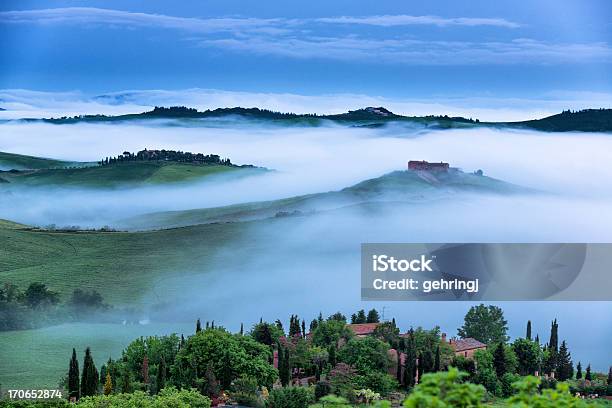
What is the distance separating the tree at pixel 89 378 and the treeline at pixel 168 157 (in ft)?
11.2

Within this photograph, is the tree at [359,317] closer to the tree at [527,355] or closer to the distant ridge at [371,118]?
the tree at [527,355]

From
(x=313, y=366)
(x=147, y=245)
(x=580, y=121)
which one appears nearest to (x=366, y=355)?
(x=313, y=366)

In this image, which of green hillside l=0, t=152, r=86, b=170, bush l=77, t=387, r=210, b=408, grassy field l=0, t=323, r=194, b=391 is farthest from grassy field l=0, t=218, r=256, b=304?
bush l=77, t=387, r=210, b=408

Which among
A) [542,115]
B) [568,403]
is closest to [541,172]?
[542,115]

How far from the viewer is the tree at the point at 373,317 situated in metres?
15.7

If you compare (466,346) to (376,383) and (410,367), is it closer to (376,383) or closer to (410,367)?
A: (410,367)

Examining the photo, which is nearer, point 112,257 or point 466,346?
point 466,346

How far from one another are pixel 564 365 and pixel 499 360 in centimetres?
97

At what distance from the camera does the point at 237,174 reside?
54.4 feet

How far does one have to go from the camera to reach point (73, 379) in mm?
14320

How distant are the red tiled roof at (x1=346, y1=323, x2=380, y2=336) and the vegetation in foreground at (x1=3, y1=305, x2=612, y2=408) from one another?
0.04 m

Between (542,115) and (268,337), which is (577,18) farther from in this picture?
(268,337)

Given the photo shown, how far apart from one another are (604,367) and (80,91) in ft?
25.4

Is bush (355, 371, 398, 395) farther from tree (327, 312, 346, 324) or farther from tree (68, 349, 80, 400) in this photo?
tree (68, 349, 80, 400)
